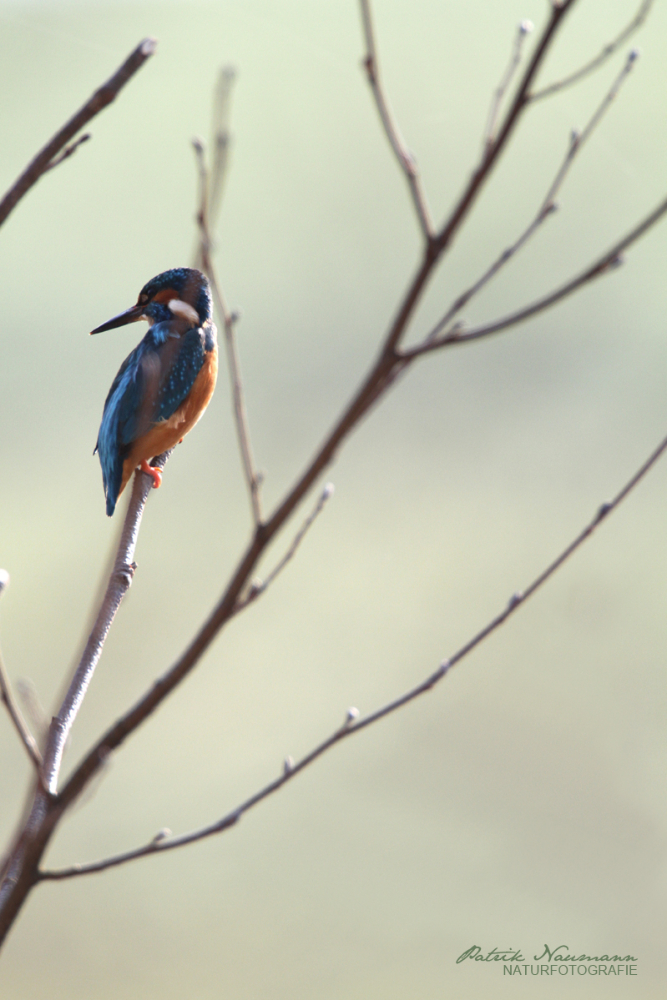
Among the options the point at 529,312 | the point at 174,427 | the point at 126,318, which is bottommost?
the point at 529,312

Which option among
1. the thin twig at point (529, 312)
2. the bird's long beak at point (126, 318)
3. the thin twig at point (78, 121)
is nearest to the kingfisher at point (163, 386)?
the bird's long beak at point (126, 318)

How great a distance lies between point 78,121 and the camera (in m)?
0.39

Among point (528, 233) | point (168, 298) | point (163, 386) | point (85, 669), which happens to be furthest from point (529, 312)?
point (168, 298)

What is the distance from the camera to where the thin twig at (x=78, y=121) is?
0.39 m

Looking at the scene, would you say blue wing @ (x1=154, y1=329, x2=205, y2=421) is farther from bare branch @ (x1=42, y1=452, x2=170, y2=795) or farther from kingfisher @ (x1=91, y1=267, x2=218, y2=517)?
bare branch @ (x1=42, y1=452, x2=170, y2=795)

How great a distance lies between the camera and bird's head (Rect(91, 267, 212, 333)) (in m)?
1.00

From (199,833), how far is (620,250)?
32 centimetres

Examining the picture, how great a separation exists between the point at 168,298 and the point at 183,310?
0.14 feet

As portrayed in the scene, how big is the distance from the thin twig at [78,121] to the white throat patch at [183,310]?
0.58 meters

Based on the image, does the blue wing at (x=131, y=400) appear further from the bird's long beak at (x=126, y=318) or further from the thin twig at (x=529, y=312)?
the thin twig at (x=529, y=312)

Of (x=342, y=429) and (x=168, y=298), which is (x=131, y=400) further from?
(x=342, y=429)

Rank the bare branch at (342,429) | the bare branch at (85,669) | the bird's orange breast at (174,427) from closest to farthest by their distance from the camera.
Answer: the bare branch at (342,429)
the bare branch at (85,669)
the bird's orange breast at (174,427)

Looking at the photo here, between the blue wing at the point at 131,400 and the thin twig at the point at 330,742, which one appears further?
the blue wing at the point at 131,400

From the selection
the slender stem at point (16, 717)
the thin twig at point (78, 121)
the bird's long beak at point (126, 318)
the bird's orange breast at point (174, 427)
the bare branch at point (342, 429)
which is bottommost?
the slender stem at point (16, 717)
